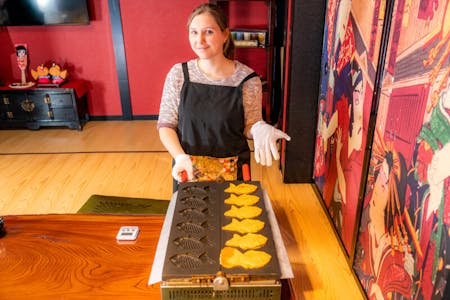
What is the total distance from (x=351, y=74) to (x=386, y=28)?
449 mm

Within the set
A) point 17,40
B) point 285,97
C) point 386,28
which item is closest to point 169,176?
point 285,97

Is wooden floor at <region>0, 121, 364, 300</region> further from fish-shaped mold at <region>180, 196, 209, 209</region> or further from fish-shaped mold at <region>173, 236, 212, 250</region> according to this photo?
fish-shaped mold at <region>173, 236, 212, 250</region>

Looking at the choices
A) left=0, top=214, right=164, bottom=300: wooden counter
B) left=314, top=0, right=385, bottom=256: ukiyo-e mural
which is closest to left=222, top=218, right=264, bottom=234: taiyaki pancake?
left=0, top=214, right=164, bottom=300: wooden counter

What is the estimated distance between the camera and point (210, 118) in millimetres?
1620

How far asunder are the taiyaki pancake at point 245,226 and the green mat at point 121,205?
1.59m

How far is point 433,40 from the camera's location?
1.22 m

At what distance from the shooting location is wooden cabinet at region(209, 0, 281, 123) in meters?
4.05

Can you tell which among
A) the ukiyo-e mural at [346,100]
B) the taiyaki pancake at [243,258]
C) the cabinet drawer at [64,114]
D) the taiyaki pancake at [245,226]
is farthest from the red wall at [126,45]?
the taiyaki pancake at [243,258]

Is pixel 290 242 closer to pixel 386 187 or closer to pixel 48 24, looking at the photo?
pixel 386 187

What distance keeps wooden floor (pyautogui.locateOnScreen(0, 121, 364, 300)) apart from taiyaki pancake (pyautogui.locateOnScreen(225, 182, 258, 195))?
3.03ft

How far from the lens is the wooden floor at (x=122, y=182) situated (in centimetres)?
211

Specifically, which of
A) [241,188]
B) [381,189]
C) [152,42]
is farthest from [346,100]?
[152,42]

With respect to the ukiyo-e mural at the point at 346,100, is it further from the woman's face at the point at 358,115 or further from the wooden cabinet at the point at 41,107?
the wooden cabinet at the point at 41,107

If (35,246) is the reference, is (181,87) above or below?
above
